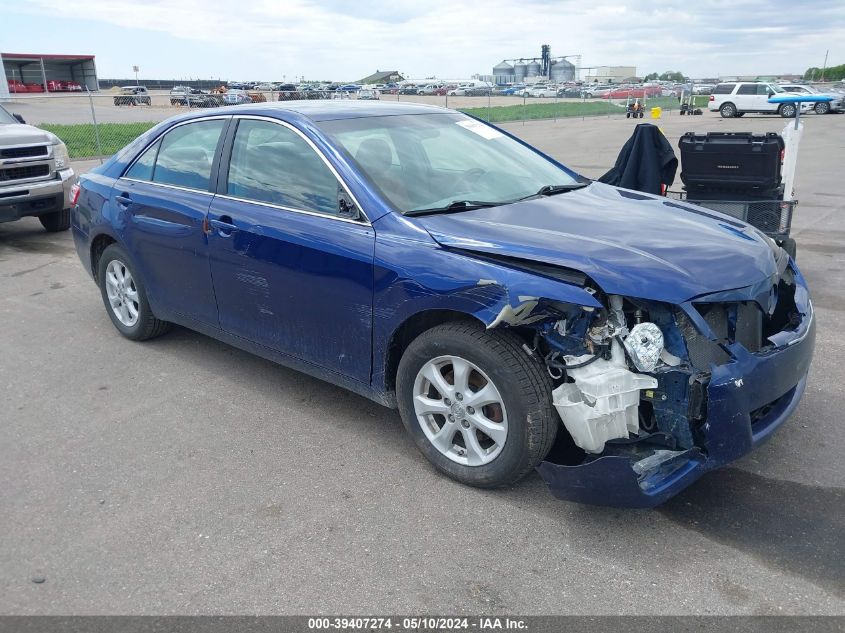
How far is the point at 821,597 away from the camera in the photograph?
2.65 metres

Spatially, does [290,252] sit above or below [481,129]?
below

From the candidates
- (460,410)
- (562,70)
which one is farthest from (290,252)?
(562,70)

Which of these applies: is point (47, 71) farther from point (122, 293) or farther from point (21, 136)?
point (122, 293)

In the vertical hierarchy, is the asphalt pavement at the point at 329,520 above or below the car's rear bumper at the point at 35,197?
below

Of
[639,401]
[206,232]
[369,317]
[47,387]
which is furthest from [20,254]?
[639,401]

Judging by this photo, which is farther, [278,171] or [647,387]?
[278,171]

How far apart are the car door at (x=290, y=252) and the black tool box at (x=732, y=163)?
4313mm

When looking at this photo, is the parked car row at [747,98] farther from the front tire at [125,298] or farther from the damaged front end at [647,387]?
the damaged front end at [647,387]

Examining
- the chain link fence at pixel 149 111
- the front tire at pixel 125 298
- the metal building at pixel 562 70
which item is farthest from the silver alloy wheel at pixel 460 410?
the metal building at pixel 562 70

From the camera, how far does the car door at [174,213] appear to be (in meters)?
4.47

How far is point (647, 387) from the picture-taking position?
2.89 meters

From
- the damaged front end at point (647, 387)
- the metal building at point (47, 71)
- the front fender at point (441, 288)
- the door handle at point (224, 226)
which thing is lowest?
the damaged front end at point (647, 387)

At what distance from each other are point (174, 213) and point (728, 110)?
122 ft

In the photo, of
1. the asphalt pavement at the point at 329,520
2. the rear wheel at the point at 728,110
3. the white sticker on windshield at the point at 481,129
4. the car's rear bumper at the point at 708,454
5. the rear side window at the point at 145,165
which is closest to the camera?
the asphalt pavement at the point at 329,520
